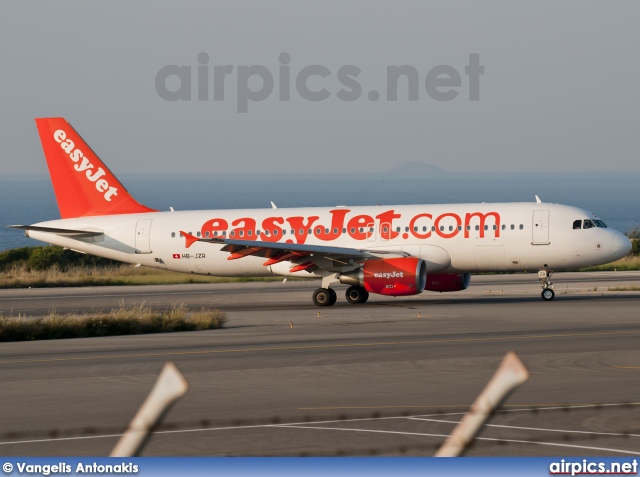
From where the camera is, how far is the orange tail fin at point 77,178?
45.7m

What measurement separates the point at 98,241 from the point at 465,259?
14.9m

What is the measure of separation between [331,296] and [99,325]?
11747mm

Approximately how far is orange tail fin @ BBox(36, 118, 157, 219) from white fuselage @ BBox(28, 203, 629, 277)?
3.87ft

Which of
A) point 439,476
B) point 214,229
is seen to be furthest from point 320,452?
point 214,229

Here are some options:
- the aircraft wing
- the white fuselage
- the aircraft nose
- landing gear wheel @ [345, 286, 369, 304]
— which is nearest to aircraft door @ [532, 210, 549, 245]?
the white fuselage

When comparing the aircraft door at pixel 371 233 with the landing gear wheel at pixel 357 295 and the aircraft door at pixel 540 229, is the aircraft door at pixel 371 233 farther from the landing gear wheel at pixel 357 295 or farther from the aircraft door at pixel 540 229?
the aircraft door at pixel 540 229

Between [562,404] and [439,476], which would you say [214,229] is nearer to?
[562,404]

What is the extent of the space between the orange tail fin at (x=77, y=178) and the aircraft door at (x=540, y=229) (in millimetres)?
16222

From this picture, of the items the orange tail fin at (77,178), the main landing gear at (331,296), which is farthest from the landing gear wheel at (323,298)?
the orange tail fin at (77,178)

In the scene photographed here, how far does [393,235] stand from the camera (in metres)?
40.8

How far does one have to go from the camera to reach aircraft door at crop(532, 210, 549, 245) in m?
39.9

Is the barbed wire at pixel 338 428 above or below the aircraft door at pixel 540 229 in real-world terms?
below

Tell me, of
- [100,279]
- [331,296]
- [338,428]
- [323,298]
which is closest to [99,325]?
[323,298]

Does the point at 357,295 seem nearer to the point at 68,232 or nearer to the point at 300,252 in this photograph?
the point at 300,252
